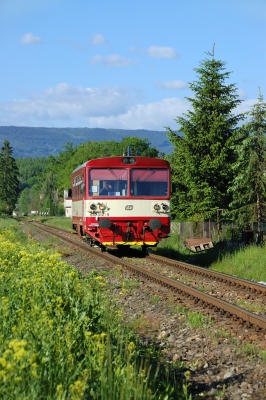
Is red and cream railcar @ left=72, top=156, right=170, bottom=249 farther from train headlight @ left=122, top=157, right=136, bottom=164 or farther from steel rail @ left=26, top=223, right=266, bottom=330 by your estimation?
steel rail @ left=26, top=223, right=266, bottom=330

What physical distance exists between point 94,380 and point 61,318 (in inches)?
54.9

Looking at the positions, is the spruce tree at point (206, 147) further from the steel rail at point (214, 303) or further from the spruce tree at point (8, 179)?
the spruce tree at point (8, 179)

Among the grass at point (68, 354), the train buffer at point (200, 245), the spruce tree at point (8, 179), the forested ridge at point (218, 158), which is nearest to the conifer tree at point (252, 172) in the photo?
the forested ridge at point (218, 158)

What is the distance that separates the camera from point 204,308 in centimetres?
984

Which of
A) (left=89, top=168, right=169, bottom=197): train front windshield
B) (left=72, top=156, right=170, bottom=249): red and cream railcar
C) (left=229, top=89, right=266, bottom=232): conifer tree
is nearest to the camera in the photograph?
(left=72, top=156, right=170, bottom=249): red and cream railcar

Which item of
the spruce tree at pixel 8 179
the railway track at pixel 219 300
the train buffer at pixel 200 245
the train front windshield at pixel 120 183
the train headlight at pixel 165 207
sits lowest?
the railway track at pixel 219 300

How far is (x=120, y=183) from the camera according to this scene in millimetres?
18047

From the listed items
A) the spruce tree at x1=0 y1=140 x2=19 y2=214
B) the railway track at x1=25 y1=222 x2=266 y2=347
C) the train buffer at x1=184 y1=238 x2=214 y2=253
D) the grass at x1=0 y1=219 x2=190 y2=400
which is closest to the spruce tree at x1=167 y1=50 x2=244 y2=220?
the train buffer at x1=184 y1=238 x2=214 y2=253

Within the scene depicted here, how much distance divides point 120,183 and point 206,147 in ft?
40.8

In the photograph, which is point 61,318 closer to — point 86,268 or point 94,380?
point 94,380

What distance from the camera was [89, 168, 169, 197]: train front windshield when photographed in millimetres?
17969

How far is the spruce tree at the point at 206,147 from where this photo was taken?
1126 inches

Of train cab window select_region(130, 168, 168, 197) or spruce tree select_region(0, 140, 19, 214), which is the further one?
spruce tree select_region(0, 140, 19, 214)

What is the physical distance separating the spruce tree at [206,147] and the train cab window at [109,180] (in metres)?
10.7
